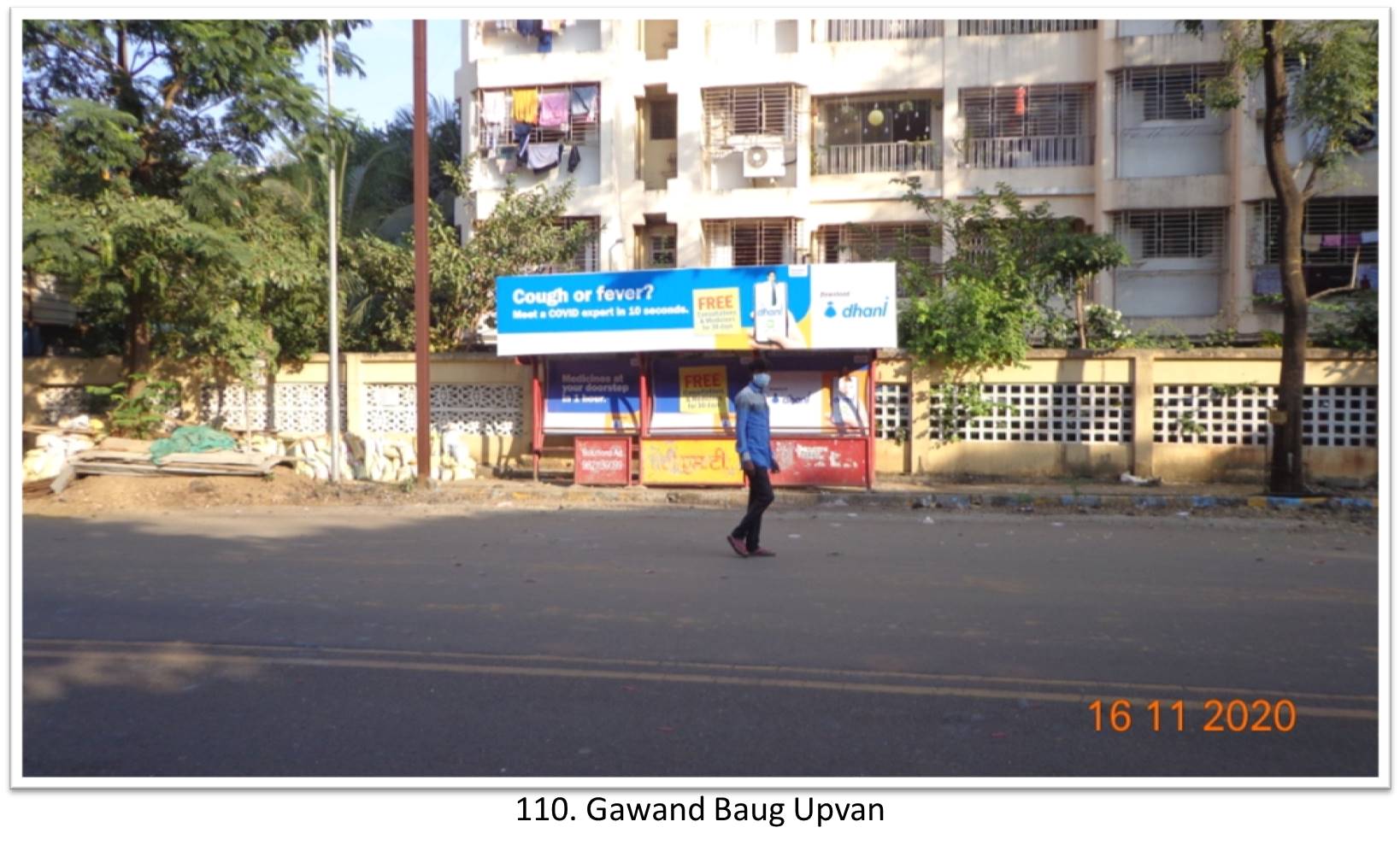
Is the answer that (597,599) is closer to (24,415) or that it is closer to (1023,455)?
(1023,455)

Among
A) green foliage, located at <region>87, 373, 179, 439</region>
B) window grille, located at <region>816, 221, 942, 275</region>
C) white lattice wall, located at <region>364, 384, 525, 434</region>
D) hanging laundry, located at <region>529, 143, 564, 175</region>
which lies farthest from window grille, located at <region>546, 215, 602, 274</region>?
green foliage, located at <region>87, 373, 179, 439</region>

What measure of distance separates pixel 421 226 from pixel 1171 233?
15.1m

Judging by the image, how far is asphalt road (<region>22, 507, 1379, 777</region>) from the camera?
507 centimetres

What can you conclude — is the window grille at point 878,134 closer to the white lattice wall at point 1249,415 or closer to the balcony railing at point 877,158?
the balcony railing at point 877,158

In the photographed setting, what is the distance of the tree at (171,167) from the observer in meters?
15.6

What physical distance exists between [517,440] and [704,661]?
41.2 ft

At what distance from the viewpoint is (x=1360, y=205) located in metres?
21.5

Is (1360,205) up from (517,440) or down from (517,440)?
up

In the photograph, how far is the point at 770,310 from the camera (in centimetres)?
1513

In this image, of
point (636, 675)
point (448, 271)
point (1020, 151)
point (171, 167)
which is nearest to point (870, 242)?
point (1020, 151)

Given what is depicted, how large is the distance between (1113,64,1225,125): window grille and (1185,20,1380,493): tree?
25.4 ft

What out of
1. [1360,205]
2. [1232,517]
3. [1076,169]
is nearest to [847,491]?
[1232,517]

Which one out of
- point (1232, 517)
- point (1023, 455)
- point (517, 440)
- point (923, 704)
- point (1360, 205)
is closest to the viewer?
point (923, 704)

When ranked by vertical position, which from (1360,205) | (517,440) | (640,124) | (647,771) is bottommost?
(647,771)
